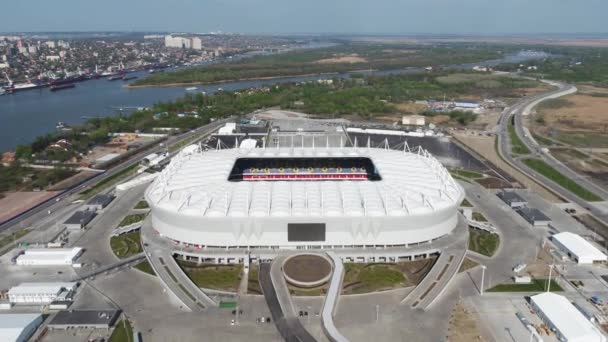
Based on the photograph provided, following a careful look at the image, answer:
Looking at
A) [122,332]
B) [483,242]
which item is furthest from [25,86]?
[483,242]

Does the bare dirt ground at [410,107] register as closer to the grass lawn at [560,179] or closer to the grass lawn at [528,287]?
the grass lawn at [560,179]

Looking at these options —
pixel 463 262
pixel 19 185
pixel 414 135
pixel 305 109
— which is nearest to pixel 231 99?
pixel 305 109

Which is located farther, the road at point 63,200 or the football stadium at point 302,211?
the road at point 63,200

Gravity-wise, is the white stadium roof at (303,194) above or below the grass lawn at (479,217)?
above

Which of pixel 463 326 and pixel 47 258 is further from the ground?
pixel 47 258

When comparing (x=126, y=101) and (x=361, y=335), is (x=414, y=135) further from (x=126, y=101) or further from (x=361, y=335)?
(x=126, y=101)

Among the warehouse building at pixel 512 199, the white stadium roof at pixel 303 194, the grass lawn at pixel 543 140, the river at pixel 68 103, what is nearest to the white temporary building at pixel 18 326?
the white stadium roof at pixel 303 194

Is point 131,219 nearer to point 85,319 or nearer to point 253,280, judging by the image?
point 85,319
